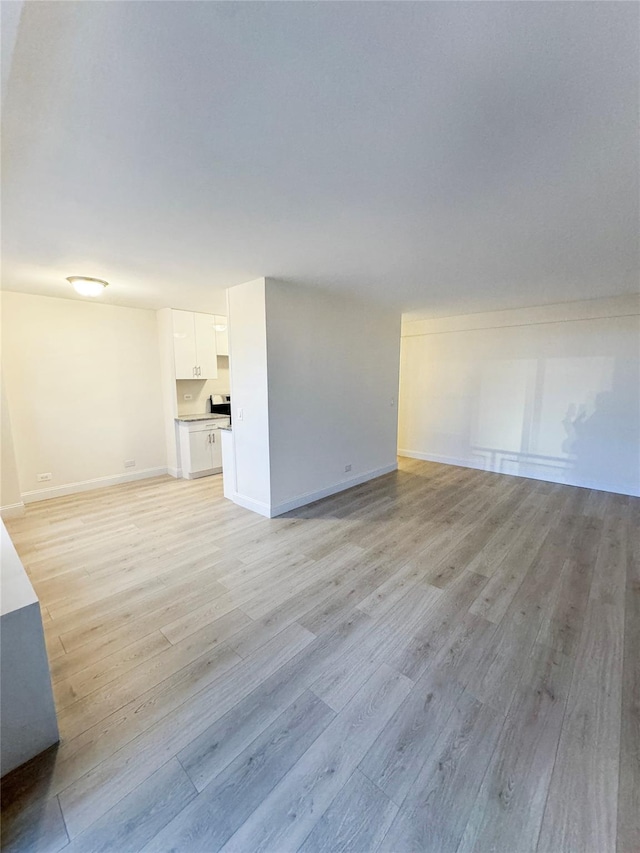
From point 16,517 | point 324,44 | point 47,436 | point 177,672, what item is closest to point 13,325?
point 47,436

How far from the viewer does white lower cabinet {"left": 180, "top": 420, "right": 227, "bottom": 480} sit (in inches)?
200

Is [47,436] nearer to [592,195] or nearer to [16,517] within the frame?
[16,517]

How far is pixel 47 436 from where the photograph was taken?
4.23 meters

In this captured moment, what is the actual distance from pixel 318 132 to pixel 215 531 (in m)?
3.19

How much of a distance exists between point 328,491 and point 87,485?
3373mm

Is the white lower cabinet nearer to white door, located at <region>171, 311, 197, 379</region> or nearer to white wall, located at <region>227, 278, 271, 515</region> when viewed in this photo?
white door, located at <region>171, 311, 197, 379</region>

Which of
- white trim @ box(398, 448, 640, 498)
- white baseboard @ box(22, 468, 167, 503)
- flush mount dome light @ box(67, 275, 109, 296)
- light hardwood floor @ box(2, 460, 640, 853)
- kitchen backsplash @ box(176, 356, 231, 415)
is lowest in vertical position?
light hardwood floor @ box(2, 460, 640, 853)

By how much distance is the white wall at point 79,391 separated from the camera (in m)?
4.00

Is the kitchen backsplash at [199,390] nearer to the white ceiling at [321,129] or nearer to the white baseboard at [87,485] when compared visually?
the white baseboard at [87,485]

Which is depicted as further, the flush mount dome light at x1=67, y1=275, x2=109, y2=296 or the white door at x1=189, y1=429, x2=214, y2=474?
the white door at x1=189, y1=429, x2=214, y2=474

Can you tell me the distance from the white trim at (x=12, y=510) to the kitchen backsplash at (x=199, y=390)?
2.28 meters

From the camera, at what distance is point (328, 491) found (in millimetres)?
4324

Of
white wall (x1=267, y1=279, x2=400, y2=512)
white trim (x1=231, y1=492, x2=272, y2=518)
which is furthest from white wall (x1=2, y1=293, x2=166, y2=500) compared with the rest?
white wall (x1=267, y1=279, x2=400, y2=512)

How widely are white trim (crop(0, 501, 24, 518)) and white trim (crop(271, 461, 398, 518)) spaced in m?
2.91
